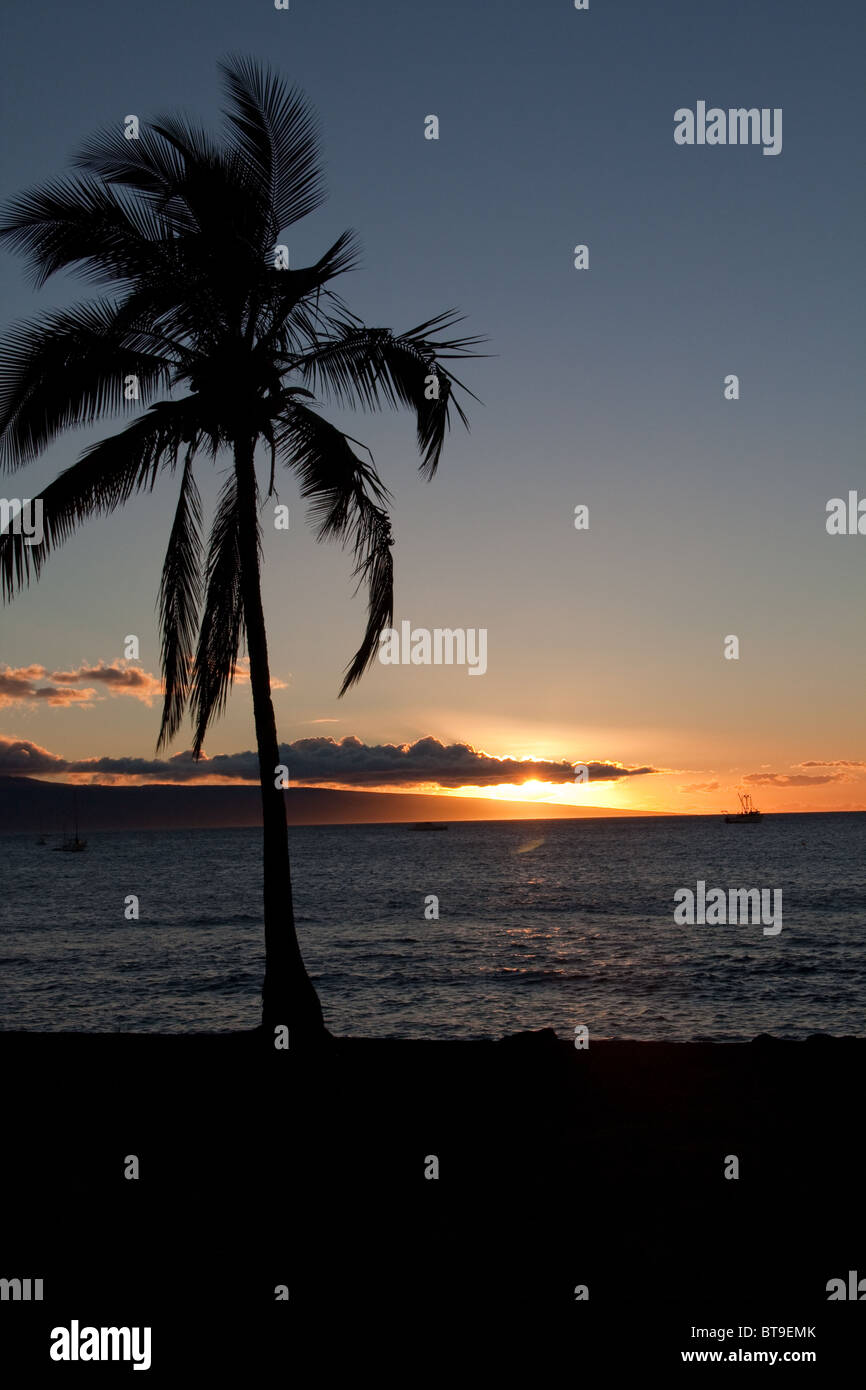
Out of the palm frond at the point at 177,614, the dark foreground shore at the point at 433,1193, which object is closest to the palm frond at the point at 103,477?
the palm frond at the point at 177,614

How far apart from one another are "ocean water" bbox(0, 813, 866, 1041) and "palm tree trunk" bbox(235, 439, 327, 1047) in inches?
618

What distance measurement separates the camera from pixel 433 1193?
795 cm

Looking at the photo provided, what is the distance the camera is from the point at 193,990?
35219mm

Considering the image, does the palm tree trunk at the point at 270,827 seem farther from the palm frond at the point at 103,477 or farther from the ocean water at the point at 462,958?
the ocean water at the point at 462,958

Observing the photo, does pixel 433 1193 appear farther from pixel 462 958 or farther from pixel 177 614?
pixel 462 958

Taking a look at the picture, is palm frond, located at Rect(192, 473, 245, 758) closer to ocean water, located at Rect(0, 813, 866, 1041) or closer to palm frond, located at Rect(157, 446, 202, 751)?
palm frond, located at Rect(157, 446, 202, 751)

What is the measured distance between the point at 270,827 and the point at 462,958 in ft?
105

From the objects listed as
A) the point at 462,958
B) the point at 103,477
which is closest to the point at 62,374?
the point at 103,477

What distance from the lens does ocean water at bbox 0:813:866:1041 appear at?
29.0 m

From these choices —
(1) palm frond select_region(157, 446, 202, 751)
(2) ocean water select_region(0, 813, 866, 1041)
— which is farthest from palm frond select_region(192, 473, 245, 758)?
(2) ocean water select_region(0, 813, 866, 1041)

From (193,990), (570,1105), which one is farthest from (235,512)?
(193,990)

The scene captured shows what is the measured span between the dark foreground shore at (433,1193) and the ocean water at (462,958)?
15.4 metres
